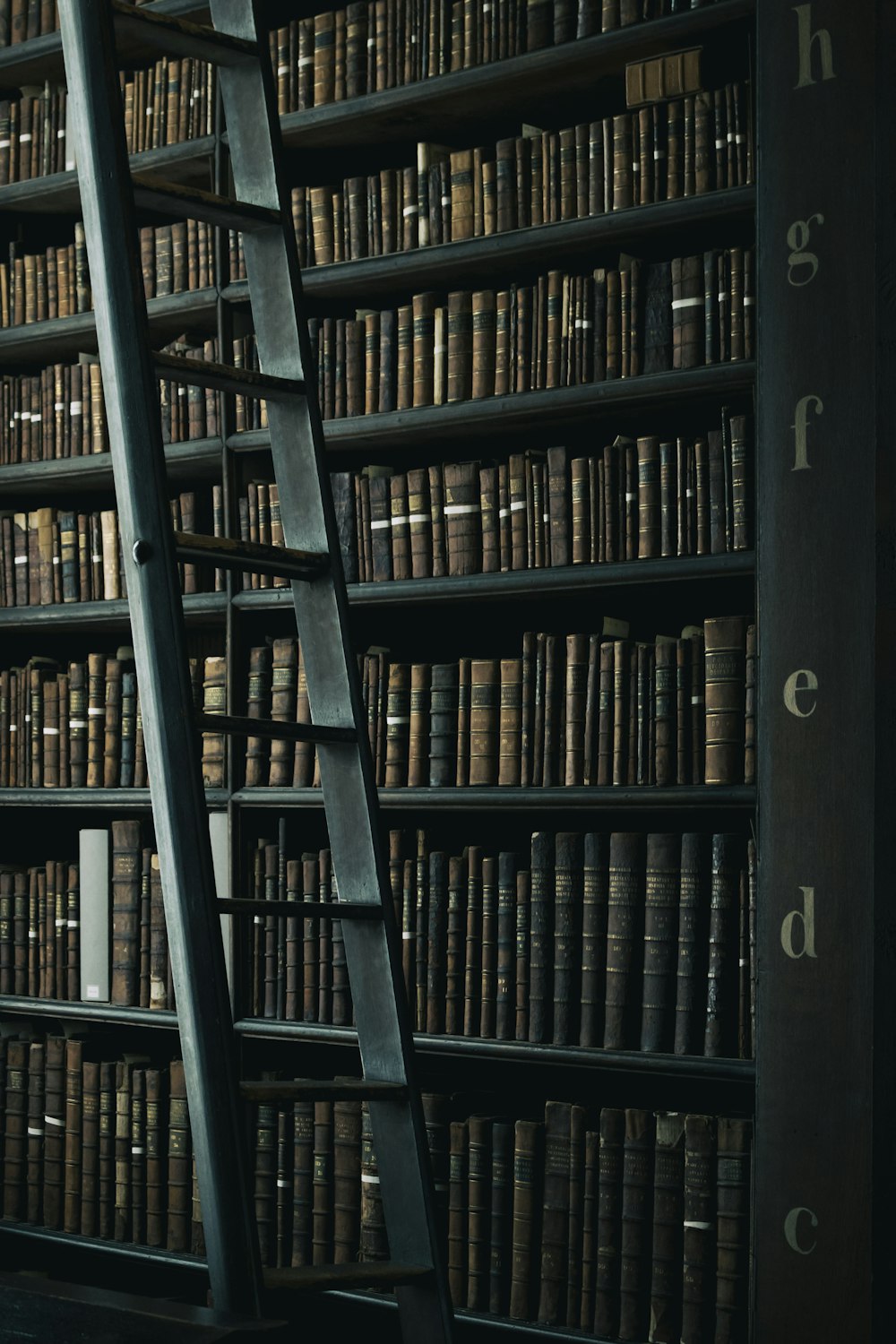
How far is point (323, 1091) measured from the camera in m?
1.73

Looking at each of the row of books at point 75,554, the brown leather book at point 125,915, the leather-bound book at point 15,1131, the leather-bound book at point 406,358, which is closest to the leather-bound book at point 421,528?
the leather-bound book at point 406,358

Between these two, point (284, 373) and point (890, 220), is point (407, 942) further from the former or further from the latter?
point (890, 220)

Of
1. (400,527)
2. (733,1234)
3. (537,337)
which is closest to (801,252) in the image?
(537,337)

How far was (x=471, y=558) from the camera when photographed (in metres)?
2.53

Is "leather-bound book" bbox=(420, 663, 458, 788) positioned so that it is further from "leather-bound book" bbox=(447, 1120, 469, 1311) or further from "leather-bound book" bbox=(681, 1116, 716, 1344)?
"leather-bound book" bbox=(681, 1116, 716, 1344)

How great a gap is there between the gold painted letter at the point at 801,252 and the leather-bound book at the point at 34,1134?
6.26ft

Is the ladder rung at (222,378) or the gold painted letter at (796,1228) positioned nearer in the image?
the ladder rung at (222,378)

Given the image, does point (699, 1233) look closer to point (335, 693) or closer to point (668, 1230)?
point (668, 1230)

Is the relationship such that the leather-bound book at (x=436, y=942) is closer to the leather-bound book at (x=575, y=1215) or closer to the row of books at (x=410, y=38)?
the leather-bound book at (x=575, y=1215)

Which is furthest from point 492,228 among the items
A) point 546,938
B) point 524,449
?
point 546,938

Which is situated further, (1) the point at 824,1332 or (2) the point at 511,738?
(2) the point at 511,738

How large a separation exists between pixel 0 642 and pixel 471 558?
46.5 inches

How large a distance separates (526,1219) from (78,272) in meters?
1.88

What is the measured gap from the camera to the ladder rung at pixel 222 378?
5.81 ft
